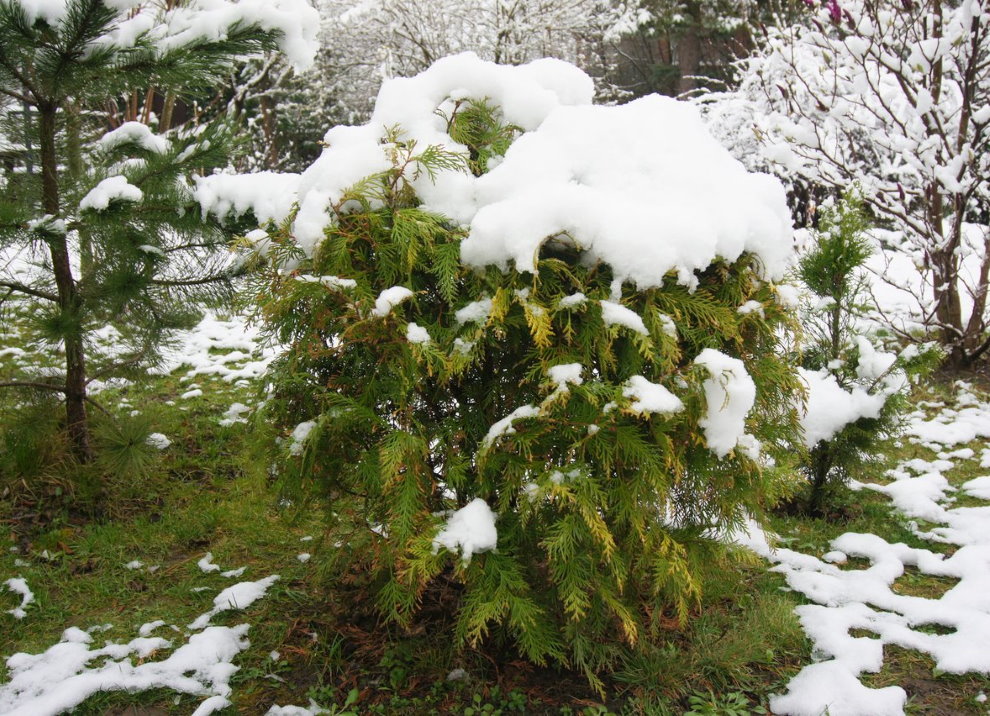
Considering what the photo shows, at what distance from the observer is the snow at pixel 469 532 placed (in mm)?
2041

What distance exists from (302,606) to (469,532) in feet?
3.45

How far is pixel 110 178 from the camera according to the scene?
3139 mm

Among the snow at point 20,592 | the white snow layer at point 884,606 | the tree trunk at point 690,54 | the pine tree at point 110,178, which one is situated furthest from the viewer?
the tree trunk at point 690,54

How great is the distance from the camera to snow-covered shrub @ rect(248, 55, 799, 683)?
6.70 feet

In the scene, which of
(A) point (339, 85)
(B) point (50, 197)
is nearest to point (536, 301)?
(B) point (50, 197)

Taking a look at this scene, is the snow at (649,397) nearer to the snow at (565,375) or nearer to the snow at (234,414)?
the snow at (565,375)

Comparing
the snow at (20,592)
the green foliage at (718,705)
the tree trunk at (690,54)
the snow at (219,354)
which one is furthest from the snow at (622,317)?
the tree trunk at (690,54)

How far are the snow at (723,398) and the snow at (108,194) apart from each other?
2.40 meters

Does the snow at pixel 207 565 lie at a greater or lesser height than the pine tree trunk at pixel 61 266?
lesser

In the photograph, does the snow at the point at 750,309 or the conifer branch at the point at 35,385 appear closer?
the snow at the point at 750,309

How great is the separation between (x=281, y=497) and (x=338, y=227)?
35.9 inches

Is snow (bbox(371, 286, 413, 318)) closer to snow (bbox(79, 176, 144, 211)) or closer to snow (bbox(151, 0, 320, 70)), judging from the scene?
snow (bbox(79, 176, 144, 211))

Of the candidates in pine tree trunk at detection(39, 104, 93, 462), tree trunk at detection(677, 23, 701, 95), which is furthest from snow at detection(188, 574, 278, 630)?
tree trunk at detection(677, 23, 701, 95)

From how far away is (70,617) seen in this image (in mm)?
2781
